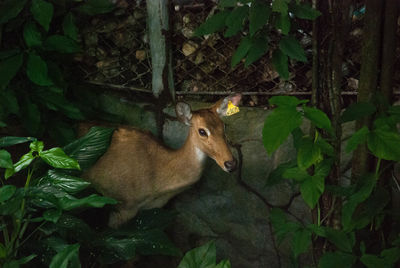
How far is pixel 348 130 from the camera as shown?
126 inches

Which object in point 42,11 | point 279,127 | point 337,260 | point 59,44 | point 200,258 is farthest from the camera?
point 59,44

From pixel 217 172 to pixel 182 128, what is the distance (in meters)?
0.38

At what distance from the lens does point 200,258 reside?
2873 millimetres

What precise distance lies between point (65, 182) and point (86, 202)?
1.15 ft

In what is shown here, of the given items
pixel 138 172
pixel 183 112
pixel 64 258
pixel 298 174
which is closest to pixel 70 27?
pixel 183 112

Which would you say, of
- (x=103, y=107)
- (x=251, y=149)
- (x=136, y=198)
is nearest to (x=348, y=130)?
(x=251, y=149)

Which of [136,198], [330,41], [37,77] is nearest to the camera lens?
[330,41]

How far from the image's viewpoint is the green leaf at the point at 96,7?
10.8 ft

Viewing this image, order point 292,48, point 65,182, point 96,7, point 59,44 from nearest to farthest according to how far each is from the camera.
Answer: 1. point 65,182
2. point 292,48
3. point 59,44
4. point 96,7

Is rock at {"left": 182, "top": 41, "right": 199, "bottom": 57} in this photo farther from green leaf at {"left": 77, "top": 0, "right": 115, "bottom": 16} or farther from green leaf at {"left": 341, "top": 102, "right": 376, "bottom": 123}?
green leaf at {"left": 341, "top": 102, "right": 376, "bottom": 123}

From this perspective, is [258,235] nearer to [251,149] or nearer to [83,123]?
[251,149]

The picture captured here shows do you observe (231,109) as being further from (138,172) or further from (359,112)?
(359,112)

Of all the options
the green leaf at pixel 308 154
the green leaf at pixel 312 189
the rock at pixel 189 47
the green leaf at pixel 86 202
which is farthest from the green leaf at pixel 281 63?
the green leaf at pixel 86 202

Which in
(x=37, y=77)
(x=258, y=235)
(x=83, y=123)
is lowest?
(x=258, y=235)
